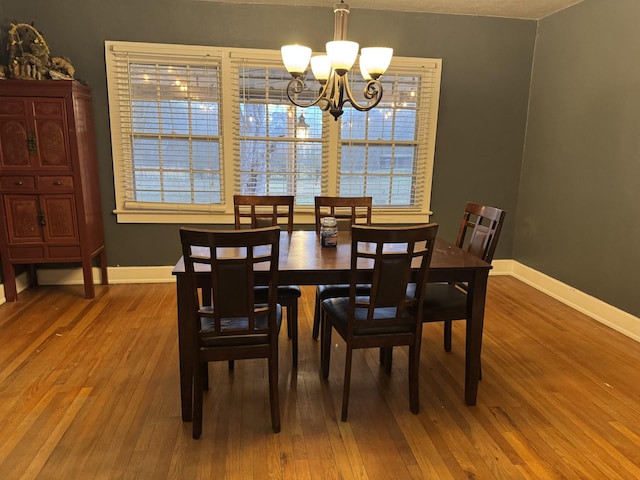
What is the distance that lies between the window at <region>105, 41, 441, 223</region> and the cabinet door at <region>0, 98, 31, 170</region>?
2.22ft

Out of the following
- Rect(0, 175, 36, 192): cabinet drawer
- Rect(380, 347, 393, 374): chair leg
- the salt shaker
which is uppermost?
Rect(0, 175, 36, 192): cabinet drawer

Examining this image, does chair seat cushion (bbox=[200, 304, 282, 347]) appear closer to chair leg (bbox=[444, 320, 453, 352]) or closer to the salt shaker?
the salt shaker

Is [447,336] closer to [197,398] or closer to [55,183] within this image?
[197,398]

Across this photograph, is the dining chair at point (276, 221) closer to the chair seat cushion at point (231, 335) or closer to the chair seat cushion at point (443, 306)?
the chair seat cushion at point (231, 335)

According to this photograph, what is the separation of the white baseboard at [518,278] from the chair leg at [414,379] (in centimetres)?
209

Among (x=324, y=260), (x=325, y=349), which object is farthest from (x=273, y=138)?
(x=325, y=349)

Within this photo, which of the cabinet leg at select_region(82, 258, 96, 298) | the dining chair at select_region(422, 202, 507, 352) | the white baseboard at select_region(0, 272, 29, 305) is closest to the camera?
the dining chair at select_region(422, 202, 507, 352)

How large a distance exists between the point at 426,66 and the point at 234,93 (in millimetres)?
1848

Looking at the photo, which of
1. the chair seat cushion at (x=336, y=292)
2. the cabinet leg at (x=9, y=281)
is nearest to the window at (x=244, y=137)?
the cabinet leg at (x=9, y=281)

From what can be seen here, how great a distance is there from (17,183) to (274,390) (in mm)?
2881

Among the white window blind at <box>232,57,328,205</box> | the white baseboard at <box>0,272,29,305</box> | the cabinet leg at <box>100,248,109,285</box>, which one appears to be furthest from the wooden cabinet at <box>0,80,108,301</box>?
the white window blind at <box>232,57,328,205</box>

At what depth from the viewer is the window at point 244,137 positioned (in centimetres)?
379

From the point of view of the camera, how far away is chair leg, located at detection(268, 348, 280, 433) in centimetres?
190

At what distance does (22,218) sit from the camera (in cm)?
341
